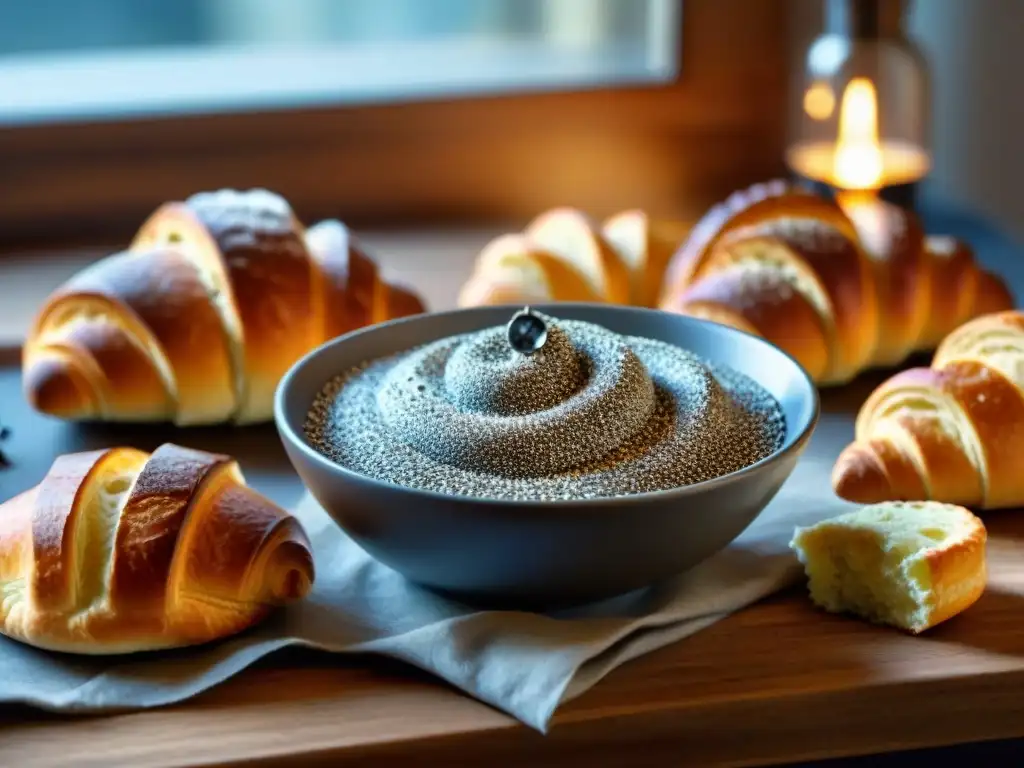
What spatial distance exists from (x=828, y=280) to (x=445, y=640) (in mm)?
494

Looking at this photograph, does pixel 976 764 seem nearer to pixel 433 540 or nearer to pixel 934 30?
pixel 433 540

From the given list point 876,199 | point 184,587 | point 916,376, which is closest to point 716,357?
point 916,376

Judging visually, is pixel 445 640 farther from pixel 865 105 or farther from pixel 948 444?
pixel 865 105

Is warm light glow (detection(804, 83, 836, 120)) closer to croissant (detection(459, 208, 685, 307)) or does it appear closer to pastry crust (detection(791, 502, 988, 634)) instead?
croissant (detection(459, 208, 685, 307))

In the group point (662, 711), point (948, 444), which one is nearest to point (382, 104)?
point (948, 444)

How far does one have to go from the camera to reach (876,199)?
4.25 feet

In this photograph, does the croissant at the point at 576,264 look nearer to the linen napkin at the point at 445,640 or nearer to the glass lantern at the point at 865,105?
the glass lantern at the point at 865,105

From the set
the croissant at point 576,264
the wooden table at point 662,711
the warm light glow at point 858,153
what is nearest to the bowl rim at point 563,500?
the wooden table at point 662,711

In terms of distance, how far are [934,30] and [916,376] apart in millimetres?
864

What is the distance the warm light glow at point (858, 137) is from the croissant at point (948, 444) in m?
0.51

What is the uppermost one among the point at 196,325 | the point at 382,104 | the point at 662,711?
the point at 382,104

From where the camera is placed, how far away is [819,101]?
1.40 metres

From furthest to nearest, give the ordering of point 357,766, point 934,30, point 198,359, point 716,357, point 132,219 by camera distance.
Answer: point 934,30 < point 132,219 < point 198,359 < point 716,357 < point 357,766

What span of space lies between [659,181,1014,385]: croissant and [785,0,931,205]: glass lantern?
0.73 ft
